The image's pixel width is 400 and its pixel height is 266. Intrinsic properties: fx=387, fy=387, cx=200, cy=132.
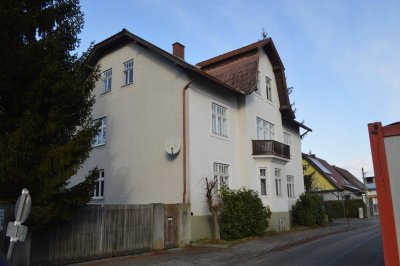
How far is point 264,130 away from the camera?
2342 centimetres

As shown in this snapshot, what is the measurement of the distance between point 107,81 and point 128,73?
1995mm

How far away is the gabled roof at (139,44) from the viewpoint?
1753 centimetres

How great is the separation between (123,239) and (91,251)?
1.42 m

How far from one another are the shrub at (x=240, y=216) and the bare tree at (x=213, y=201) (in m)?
0.38

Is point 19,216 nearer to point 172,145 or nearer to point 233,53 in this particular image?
point 172,145

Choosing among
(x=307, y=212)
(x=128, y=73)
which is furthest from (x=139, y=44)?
(x=307, y=212)

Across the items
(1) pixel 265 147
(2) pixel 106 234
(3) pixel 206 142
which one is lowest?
(2) pixel 106 234

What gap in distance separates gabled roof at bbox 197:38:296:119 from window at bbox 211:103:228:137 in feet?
5.49

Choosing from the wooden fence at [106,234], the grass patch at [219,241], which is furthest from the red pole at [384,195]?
the grass patch at [219,241]

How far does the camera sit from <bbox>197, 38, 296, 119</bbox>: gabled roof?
69.4 ft

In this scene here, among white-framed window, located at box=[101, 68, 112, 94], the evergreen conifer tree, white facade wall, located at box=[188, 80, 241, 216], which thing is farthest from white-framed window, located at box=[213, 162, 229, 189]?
the evergreen conifer tree

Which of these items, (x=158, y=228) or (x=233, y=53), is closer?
(x=158, y=228)

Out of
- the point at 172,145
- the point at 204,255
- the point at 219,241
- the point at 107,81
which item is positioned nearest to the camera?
the point at 204,255

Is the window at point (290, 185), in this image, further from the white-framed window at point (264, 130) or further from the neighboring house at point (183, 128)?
the white-framed window at point (264, 130)
